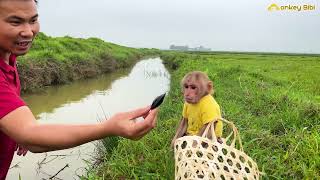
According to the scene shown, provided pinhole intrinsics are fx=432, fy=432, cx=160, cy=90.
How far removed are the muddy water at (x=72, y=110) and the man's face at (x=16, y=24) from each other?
2.87 metres

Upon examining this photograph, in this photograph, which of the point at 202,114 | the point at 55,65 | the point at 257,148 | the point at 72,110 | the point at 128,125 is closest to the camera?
the point at 128,125

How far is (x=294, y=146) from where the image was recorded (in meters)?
4.50

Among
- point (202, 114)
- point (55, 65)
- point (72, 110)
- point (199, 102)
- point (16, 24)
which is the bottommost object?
point (72, 110)

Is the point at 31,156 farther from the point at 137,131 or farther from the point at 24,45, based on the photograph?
the point at 137,131

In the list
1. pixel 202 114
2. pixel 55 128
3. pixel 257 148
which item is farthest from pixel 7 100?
pixel 257 148

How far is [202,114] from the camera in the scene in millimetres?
4316

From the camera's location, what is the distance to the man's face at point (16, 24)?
1.65 m

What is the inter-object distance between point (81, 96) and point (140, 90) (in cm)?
267

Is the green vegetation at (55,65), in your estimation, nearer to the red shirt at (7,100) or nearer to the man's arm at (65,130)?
the red shirt at (7,100)

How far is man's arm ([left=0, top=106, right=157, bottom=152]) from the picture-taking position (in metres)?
1.39

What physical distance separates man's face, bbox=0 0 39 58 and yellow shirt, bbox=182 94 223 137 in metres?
2.71

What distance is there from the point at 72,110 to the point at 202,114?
606 centimetres

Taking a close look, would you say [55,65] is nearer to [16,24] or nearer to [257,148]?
[257,148]

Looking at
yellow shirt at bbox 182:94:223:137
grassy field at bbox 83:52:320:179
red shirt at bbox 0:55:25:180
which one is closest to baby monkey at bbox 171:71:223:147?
yellow shirt at bbox 182:94:223:137
